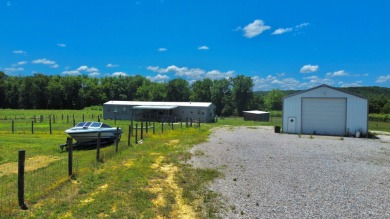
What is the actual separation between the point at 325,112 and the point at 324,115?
27 cm

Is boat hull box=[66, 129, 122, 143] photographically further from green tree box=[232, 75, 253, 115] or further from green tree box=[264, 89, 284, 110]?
green tree box=[264, 89, 284, 110]

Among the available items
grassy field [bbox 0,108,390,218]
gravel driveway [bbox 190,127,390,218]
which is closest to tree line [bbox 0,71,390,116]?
gravel driveway [bbox 190,127,390,218]

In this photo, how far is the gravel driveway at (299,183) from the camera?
22.2 feet

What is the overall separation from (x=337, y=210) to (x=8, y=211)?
6.73 m

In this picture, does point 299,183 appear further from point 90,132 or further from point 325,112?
point 325,112

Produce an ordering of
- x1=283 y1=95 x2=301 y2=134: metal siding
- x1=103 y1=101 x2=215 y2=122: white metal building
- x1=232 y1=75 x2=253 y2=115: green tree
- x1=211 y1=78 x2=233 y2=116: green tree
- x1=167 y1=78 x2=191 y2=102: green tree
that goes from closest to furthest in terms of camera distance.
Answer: x1=283 y1=95 x2=301 y2=134: metal siding
x1=103 y1=101 x2=215 y2=122: white metal building
x1=211 y1=78 x2=233 y2=116: green tree
x1=232 y1=75 x2=253 y2=115: green tree
x1=167 y1=78 x2=191 y2=102: green tree

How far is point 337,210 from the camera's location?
675 cm

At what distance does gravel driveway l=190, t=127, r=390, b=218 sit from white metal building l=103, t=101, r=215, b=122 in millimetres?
30252

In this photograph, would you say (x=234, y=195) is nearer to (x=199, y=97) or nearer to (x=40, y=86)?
(x=199, y=97)

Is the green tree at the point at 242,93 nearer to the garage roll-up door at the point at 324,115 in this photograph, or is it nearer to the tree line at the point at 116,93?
the tree line at the point at 116,93

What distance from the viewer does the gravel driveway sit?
6758mm

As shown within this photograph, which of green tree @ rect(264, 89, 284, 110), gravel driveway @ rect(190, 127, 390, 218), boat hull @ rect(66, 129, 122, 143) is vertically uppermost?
green tree @ rect(264, 89, 284, 110)

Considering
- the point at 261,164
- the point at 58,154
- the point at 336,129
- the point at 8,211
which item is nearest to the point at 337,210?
the point at 261,164

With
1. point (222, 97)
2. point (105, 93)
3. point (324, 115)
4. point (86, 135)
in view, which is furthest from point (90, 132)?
point (105, 93)
